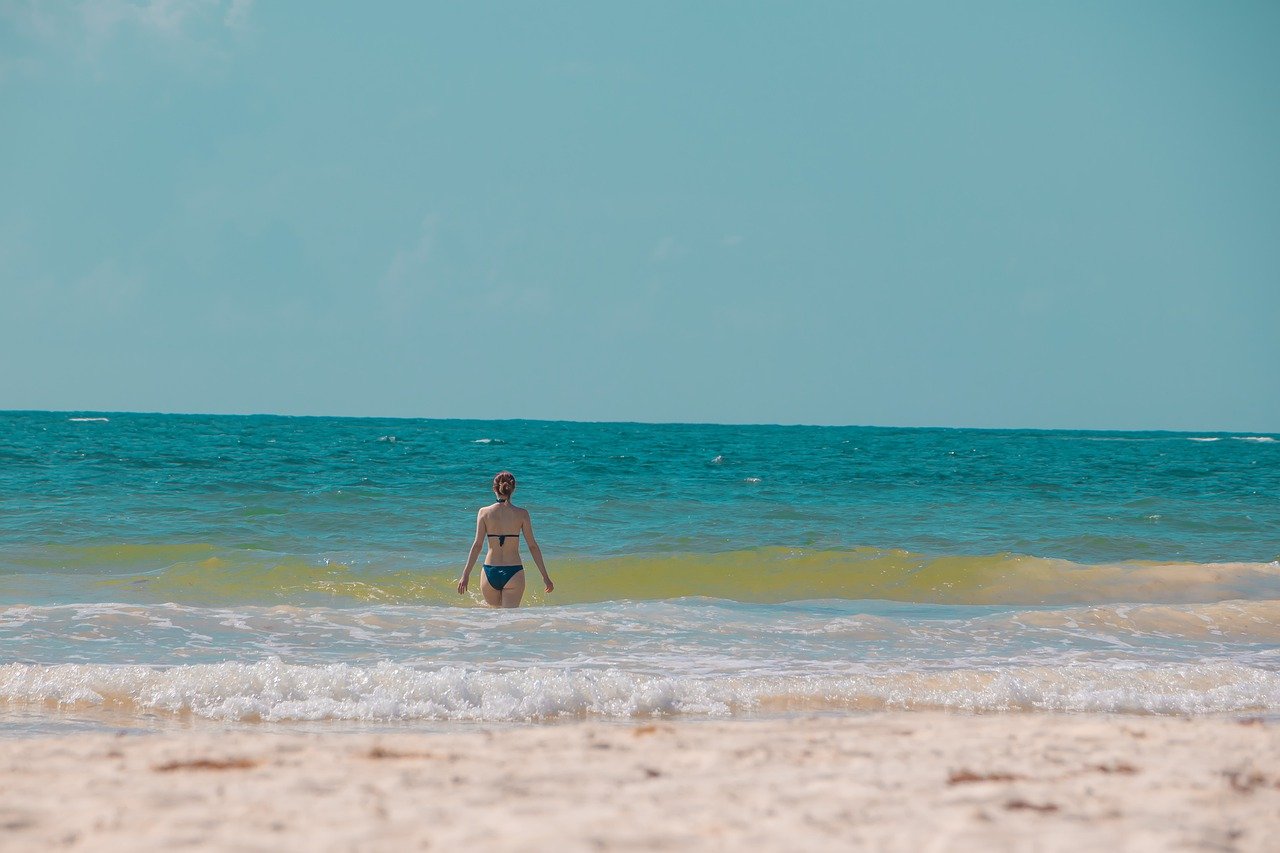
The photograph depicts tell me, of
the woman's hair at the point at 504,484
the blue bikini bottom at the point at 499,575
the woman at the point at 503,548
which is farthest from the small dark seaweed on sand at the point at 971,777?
the blue bikini bottom at the point at 499,575

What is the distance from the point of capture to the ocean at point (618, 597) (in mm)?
6762

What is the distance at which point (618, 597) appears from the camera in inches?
513

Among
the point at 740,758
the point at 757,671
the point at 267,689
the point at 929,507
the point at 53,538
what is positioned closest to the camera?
the point at 740,758

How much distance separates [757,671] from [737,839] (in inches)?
182

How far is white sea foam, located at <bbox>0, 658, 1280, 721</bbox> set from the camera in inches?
256

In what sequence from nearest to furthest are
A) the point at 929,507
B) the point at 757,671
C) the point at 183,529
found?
the point at 757,671 → the point at 183,529 → the point at 929,507

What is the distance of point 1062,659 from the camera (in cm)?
856

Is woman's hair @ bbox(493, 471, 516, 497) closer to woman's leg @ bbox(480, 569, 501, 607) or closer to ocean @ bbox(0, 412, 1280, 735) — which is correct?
woman's leg @ bbox(480, 569, 501, 607)

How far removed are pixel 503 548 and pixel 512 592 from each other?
0.45m

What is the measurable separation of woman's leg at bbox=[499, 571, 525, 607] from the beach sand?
5.14 meters

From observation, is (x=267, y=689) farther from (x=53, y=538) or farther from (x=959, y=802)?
(x=53, y=538)

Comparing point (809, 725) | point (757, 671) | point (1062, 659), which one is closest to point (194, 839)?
point (809, 725)

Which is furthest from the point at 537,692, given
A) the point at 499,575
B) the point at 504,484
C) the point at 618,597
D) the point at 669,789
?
the point at 618,597

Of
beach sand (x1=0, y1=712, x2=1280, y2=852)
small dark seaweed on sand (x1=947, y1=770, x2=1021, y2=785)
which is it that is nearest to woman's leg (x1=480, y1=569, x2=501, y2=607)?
beach sand (x1=0, y1=712, x2=1280, y2=852)
